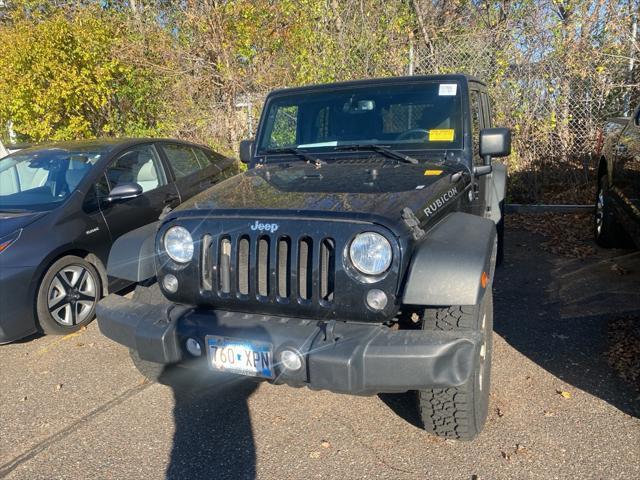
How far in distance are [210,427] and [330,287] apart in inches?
49.7

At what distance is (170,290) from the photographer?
299 centimetres

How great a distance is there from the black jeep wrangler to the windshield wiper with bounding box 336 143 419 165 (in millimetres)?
54

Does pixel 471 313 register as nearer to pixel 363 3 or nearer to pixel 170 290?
pixel 170 290

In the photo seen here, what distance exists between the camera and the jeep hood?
2.78 m

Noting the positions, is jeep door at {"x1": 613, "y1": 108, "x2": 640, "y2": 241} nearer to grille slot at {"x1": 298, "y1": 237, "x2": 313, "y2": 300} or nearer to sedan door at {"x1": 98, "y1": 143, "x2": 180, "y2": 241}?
grille slot at {"x1": 298, "y1": 237, "x2": 313, "y2": 300}

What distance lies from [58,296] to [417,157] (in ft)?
10.1

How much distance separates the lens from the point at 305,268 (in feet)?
8.72

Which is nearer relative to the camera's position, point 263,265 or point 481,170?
point 263,265

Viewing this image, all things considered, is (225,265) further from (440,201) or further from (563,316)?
(563,316)

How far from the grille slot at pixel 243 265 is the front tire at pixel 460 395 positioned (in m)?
0.93

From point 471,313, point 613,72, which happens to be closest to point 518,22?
point 613,72

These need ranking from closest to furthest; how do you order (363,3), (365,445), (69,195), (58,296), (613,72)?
(365,445), (58,296), (69,195), (613,72), (363,3)

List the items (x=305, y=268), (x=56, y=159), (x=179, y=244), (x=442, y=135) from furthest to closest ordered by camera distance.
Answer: (x=56, y=159)
(x=442, y=135)
(x=179, y=244)
(x=305, y=268)

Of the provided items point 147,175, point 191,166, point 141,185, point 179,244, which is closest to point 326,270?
point 179,244
